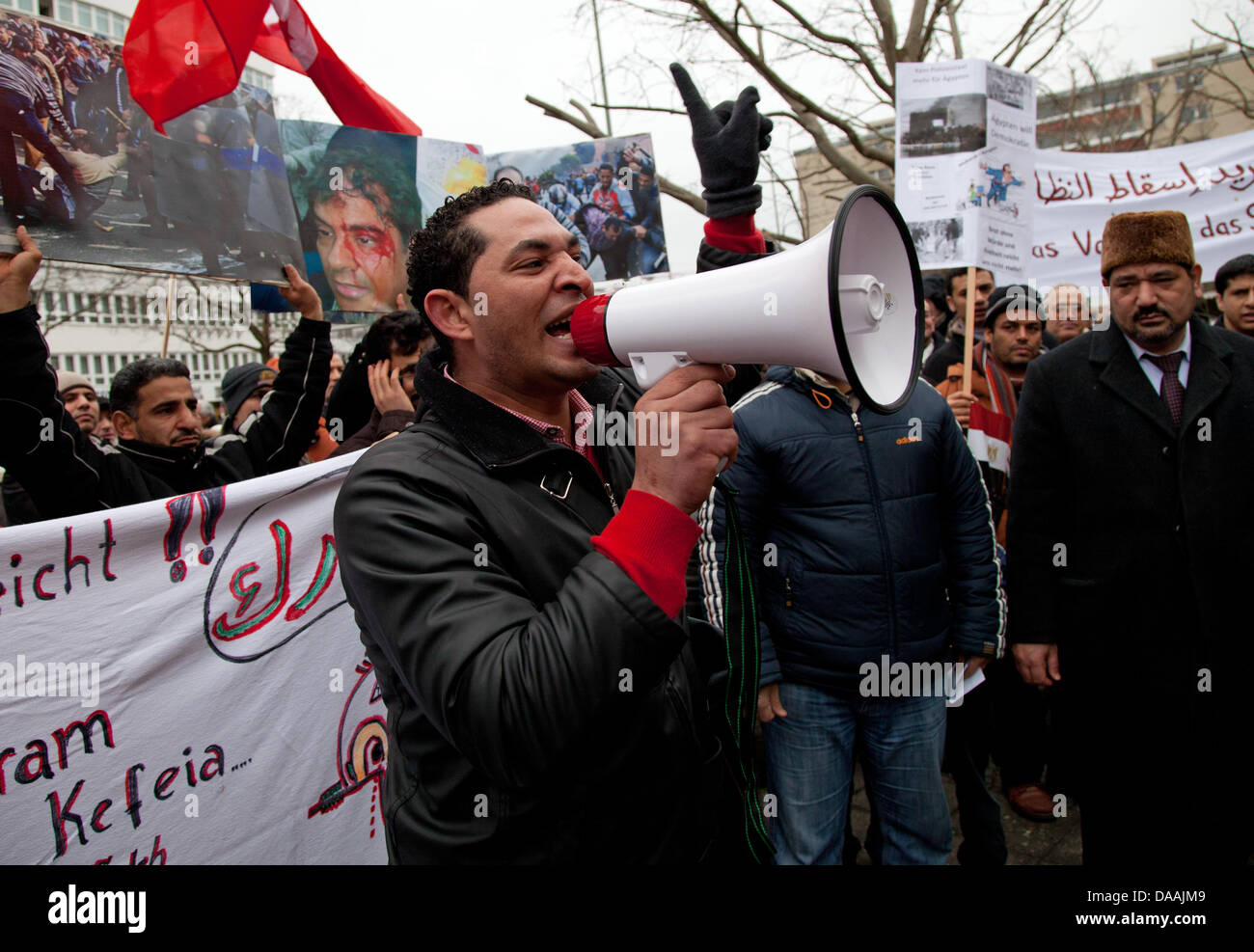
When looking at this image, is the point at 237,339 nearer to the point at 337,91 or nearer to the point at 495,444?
the point at 337,91

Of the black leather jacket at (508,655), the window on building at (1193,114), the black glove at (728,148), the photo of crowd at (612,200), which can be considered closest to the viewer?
the black leather jacket at (508,655)

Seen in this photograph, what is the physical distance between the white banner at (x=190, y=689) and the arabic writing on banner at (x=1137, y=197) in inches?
185

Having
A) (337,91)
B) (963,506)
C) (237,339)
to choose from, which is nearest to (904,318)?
(963,506)

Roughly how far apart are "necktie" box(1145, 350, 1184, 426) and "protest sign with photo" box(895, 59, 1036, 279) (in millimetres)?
1270

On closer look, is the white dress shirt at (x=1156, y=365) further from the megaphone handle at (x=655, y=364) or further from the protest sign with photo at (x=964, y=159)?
the megaphone handle at (x=655, y=364)

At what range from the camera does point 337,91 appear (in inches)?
158

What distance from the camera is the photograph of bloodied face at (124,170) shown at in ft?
7.70

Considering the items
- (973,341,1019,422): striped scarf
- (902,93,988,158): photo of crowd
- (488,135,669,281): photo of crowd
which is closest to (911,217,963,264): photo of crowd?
(902,93,988,158): photo of crowd

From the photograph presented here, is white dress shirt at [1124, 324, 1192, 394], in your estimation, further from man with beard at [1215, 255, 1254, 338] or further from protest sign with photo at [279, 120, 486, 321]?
protest sign with photo at [279, 120, 486, 321]

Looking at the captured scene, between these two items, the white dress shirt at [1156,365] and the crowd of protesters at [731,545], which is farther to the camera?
the white dress shirt at [1156,365]

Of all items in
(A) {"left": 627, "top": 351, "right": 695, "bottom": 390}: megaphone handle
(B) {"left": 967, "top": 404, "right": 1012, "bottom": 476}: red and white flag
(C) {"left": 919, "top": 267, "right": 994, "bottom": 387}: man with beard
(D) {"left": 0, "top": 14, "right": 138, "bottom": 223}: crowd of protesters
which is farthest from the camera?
(C) {"left": 919, "top": 267, "right": 994, "bottom": 387}: man with beard

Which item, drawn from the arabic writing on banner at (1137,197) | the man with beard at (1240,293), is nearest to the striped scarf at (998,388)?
the man with beard at (1240,293)

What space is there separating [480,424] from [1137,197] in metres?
5.26

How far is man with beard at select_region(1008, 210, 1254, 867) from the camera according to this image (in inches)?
92.7
